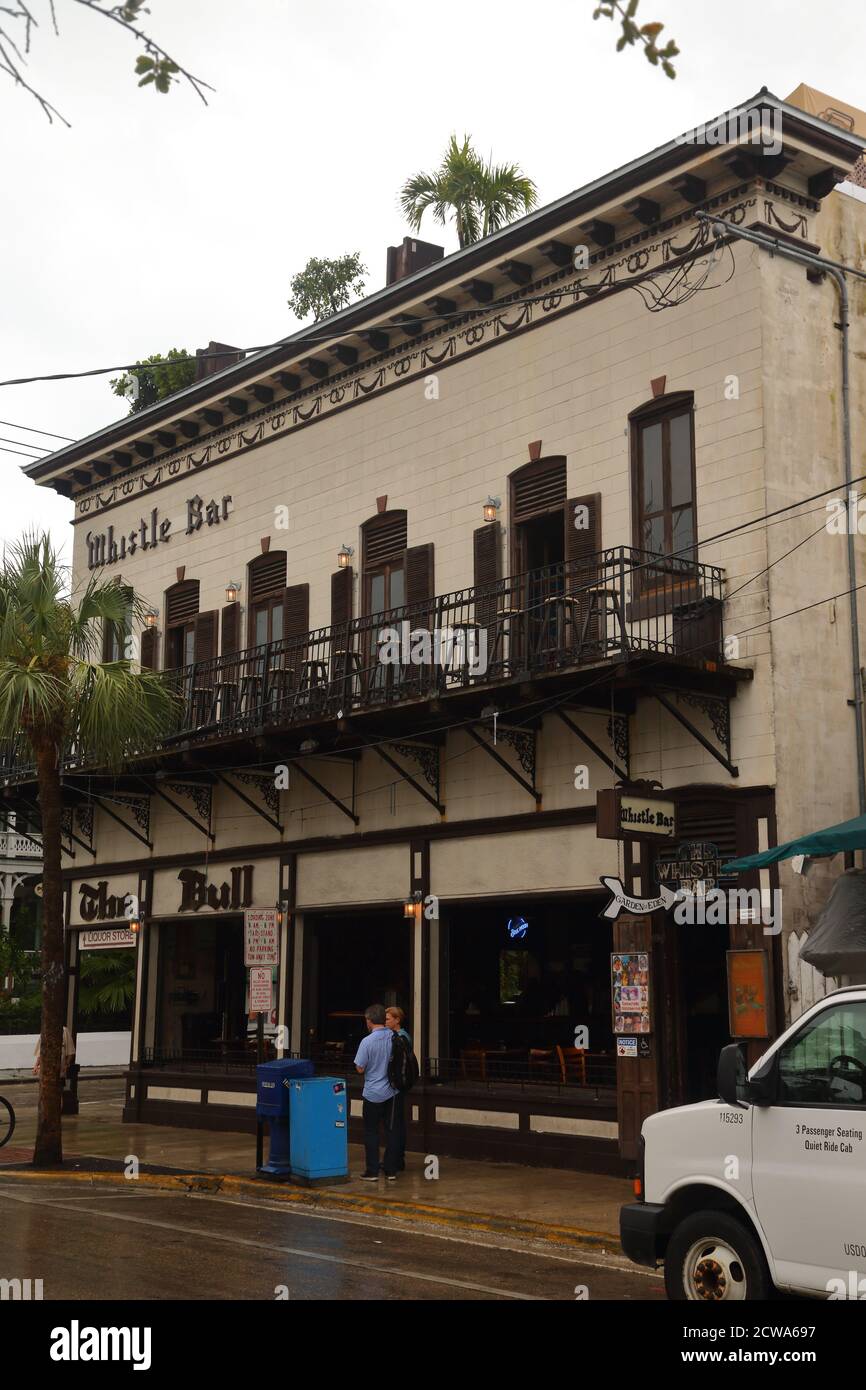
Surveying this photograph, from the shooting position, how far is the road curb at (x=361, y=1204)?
504 inches

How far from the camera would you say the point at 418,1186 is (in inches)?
625

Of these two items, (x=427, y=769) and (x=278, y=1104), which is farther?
(x=427, y=769)

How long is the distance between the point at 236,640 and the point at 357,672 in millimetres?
5057

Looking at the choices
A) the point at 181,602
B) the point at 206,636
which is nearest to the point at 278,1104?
the point at 206,636

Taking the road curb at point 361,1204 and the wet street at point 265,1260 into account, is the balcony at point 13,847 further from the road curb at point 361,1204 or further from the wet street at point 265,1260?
the wet street at point 265,1260

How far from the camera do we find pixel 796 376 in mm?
16875

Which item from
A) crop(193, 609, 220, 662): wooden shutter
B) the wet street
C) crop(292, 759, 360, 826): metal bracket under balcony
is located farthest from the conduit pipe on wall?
crop(193, 609, 220, 662): wooden shutter

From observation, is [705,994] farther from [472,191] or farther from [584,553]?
[472,191]

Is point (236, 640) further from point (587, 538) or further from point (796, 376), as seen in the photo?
point (796, 376)

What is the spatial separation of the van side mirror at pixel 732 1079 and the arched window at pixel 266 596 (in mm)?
15553

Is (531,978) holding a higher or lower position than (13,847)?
lower

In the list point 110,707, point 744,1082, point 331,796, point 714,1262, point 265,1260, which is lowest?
point 265,1260

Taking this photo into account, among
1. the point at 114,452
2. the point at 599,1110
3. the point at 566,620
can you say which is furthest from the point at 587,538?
the point at 114,452

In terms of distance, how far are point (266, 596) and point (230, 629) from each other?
0.92m
